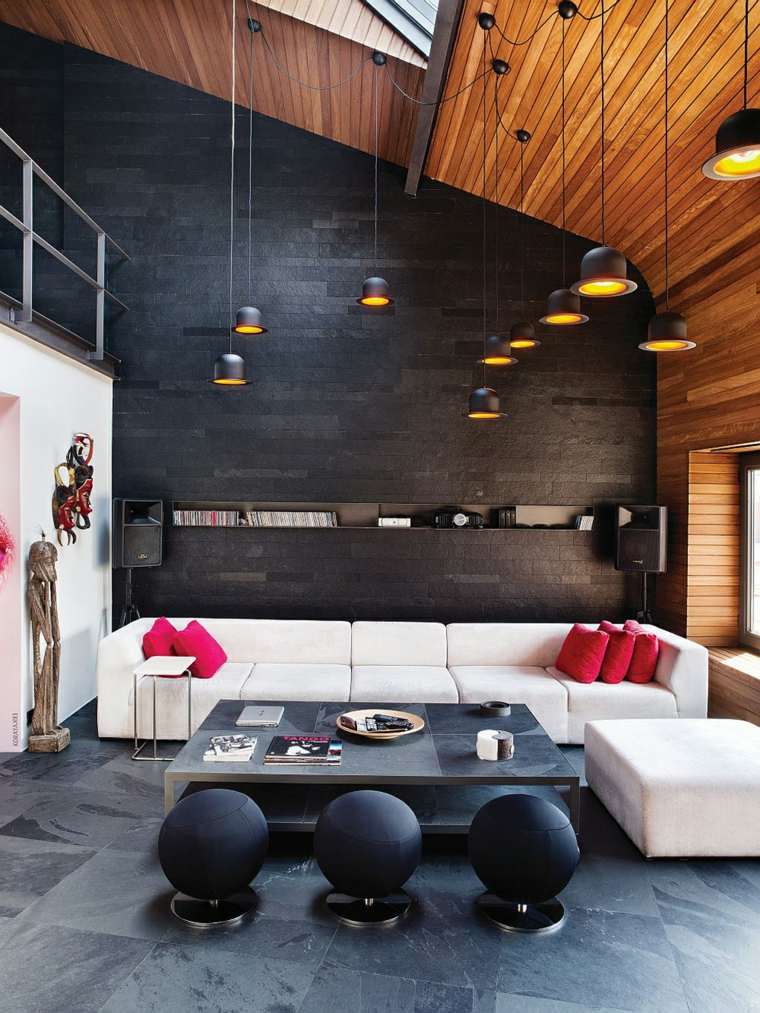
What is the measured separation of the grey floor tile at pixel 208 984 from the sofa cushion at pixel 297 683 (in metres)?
2.35

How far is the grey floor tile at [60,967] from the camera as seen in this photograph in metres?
2.52

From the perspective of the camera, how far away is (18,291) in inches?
279

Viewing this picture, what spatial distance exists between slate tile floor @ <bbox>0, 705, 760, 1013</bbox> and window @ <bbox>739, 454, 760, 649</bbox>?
283 cm

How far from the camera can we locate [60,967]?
107 inches

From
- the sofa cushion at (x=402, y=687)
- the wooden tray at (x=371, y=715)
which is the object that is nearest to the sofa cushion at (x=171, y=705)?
the sofa cushion at (x=402, y=687)

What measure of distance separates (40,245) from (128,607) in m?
3.17

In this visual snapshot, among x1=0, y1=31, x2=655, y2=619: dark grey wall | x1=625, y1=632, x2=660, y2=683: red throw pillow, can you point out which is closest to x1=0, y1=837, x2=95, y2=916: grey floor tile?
x1=0, y1=31, x2=655, y2=619: dark grey wall

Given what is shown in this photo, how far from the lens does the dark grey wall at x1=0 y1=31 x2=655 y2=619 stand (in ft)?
22.1

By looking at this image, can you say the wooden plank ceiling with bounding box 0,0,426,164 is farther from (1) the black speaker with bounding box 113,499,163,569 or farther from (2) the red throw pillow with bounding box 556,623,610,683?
(2) the red throw pillow with bounding box 556,623,610,683

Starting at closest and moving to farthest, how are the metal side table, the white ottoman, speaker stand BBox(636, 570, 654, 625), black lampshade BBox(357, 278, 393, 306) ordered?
the white ottoman, the metal side table, black lampshade BBox(357, 278, 393, 306), speaker stand BBox(636, 570, 654, 625)

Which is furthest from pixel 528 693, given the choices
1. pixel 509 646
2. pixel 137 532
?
pixel 137 532

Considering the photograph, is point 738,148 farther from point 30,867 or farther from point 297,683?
point 297,683

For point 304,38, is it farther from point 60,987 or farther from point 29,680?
point 60,987

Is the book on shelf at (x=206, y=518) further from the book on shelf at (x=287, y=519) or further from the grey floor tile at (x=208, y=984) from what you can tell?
the grey floor tile at (x=208, y=984)
